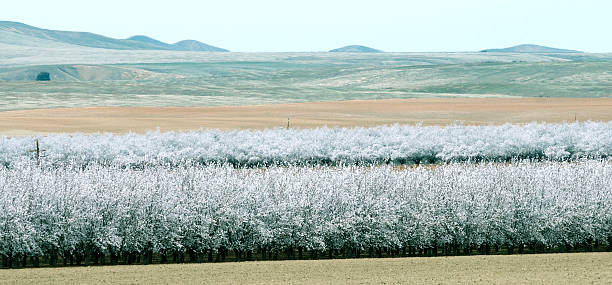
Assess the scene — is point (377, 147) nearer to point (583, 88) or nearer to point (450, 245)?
point (450, 245)

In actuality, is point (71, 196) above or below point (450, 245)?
above

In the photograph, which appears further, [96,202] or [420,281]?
[96,202]

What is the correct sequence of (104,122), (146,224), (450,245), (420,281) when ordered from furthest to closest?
(104,122)
(450,245)
(146,224)
(420,281)

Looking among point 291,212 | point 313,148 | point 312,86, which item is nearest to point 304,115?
point 313,148

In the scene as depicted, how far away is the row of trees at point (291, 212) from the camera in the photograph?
21.0 m

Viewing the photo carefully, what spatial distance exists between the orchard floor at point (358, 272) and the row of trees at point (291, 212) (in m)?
1.92

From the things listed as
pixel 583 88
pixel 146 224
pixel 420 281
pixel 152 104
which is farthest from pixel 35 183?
pixel 583 88

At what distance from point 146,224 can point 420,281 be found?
25.1 feet

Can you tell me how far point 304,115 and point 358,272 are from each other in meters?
52.4

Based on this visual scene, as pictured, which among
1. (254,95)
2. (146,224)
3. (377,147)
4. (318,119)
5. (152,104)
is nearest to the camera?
(146,224)

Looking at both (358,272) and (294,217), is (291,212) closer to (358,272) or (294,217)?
(294,217)

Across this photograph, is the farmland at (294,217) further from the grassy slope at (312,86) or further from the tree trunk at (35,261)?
the grassy slope at (312,86)

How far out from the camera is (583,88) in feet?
388

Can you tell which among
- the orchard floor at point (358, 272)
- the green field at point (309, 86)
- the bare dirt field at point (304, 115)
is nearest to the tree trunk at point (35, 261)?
the orchard floor at point (358, 272)
